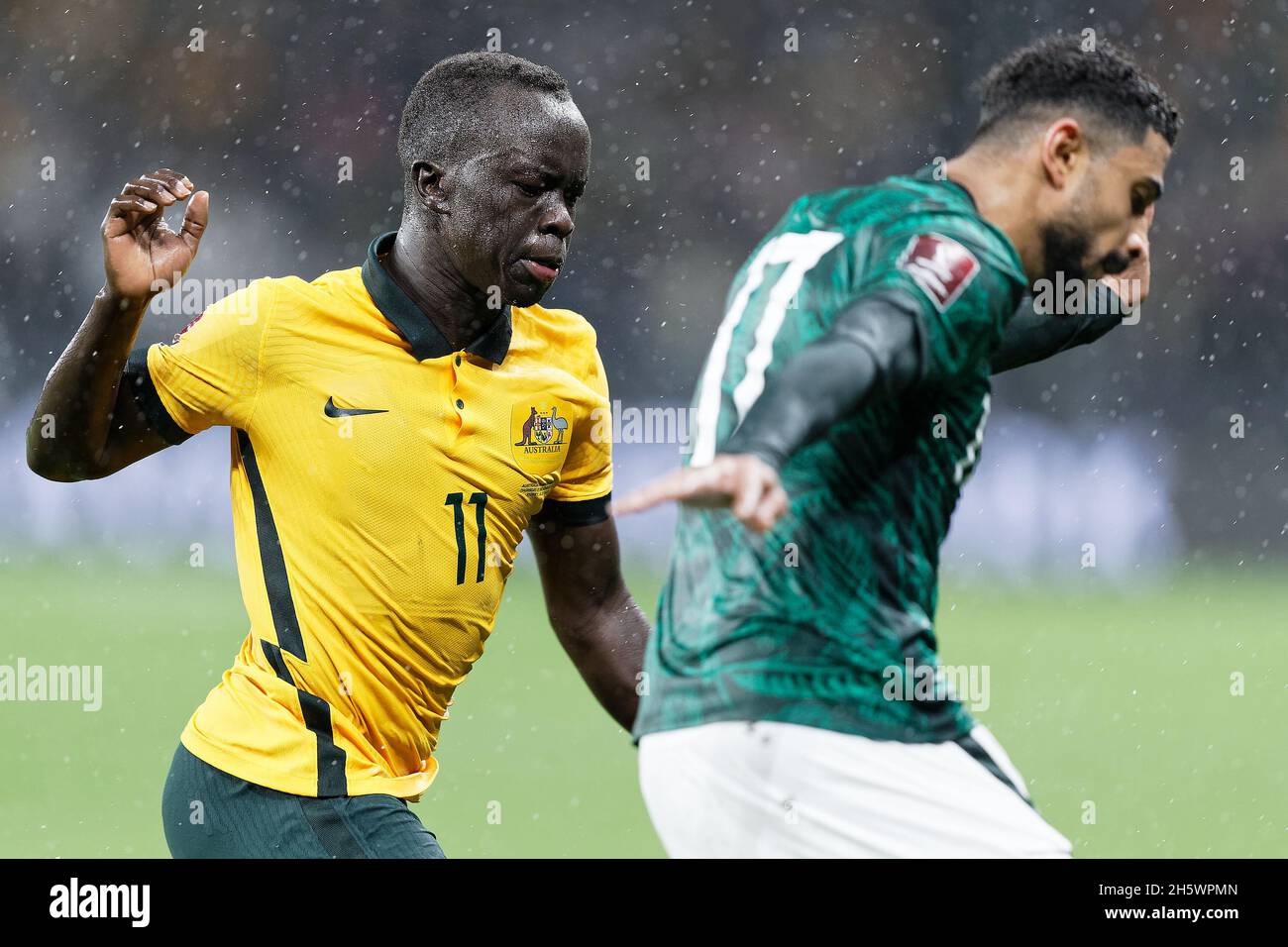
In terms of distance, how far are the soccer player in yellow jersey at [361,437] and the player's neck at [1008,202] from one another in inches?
40.6

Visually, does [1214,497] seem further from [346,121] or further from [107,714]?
[107,714]

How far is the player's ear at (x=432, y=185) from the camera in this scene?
10.8ft

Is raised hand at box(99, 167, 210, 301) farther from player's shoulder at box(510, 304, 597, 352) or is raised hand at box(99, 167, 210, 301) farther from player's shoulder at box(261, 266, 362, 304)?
player's shoulder at box(510, 304, 597, 352)

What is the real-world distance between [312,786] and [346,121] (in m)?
9.72

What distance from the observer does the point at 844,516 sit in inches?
86.7

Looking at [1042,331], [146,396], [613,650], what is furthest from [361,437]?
[1042,331]

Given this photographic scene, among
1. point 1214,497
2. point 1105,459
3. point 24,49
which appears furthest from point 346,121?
point 1214,497

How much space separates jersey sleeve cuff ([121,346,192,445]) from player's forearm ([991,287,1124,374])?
161 cm

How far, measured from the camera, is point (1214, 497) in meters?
12.5

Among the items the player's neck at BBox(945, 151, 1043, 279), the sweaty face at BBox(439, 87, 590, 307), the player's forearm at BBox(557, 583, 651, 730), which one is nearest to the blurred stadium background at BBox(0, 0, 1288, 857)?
the player's forearm at BBox(557, 583, 651, 730)

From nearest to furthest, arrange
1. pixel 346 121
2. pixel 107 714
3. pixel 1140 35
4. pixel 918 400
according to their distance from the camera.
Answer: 1. pixel 918 400
2. pixel 107 714
3. pixel 346 121
4. pixel 1140 35

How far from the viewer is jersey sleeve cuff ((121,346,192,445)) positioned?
3.11 meters

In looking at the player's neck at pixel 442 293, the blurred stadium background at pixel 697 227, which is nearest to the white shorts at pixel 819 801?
the player's neck at pixel 442 293

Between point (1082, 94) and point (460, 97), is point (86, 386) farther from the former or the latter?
point (1082, 94)
